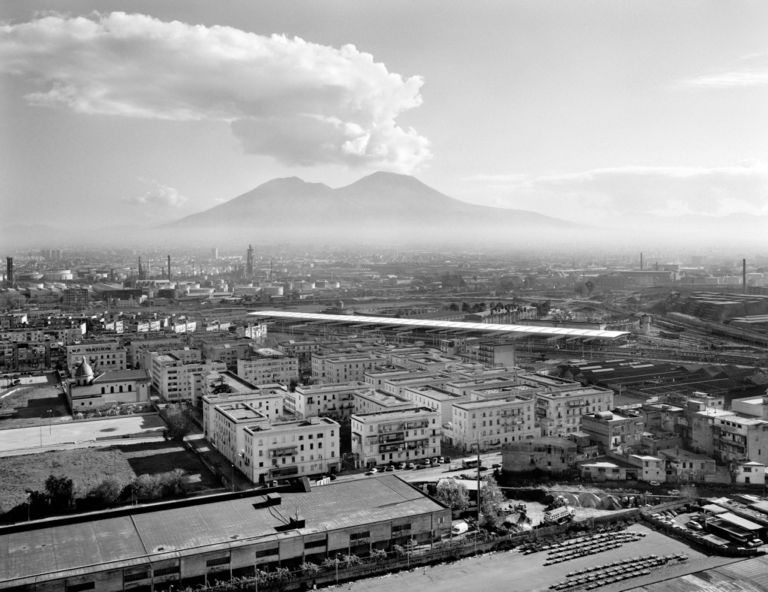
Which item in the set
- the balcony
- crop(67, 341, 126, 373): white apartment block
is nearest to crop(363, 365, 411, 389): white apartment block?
the balcony

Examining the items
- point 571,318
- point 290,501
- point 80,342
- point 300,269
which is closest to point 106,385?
point 80,342

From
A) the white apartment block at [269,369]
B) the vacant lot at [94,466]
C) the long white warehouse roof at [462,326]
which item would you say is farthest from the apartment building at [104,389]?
the long white warehouse roof at [462,326]

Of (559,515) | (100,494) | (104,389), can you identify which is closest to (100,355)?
(104,389)

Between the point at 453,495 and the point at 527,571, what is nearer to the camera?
the point at 527,571

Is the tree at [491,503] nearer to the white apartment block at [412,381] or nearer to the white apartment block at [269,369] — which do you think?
the white apartment block at [412,381]

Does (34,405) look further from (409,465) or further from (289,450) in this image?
(409,465)

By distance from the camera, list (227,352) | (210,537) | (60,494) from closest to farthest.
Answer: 1. (210,537)
2. (60,494)
3. (227,352)

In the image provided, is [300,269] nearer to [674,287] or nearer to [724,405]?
[674,287]
